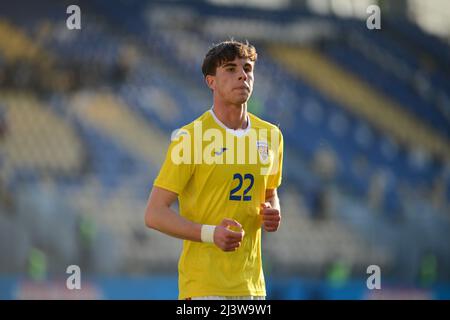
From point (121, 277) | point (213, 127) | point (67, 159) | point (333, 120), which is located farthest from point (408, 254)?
point (213, 127)

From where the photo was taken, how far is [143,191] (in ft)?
50.8

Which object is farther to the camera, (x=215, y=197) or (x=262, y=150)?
(x=262, y=150)

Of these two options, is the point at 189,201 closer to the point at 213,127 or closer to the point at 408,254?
the point at 213,127

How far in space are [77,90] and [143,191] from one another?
2098mm

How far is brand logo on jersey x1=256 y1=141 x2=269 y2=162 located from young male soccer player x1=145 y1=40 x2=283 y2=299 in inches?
1.0

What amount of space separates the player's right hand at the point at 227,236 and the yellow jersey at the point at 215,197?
242mm

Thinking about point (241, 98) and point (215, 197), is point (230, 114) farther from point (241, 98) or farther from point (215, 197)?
point (215, 197)

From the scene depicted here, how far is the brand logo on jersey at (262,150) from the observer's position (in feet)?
15.0

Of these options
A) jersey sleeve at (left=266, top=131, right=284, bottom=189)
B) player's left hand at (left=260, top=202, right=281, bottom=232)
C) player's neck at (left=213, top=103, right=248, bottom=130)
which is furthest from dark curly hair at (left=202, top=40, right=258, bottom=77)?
player's left hand at (left=260, top=202, right=281, bottom=232)

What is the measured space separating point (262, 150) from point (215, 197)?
38 centimetres

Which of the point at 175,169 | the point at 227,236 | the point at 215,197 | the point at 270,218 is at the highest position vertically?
the point at 175,169

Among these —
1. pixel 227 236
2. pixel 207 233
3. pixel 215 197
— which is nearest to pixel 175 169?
pixel 215 197

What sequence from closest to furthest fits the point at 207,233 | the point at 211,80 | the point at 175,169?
the point at 207,233 → the point at 175,169 → the point at 211,80

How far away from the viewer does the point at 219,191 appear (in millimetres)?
4406
